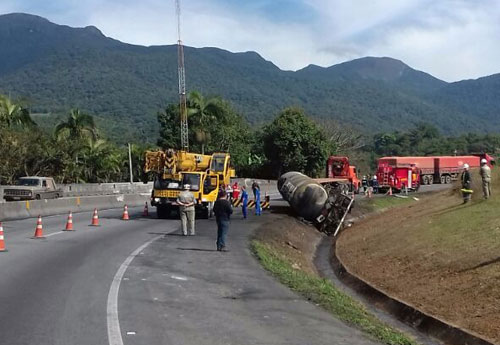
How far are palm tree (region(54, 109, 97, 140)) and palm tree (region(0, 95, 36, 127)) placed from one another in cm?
471

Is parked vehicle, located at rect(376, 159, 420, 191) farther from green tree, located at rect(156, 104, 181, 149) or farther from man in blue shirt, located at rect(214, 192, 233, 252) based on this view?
man in blue shirt, located at rect(214, 192, 233, 252)

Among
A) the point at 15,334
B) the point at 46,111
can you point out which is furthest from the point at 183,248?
the point at 46,111

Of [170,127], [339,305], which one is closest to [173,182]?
[339,305]

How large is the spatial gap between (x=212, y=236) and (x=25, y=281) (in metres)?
9.74

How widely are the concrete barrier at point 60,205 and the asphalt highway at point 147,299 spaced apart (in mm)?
10757

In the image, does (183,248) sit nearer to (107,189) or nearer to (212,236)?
(212,236)

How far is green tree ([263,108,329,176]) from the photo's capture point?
70000 millimetres

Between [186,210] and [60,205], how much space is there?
14963 mm

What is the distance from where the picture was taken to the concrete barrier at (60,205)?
29.2 metres

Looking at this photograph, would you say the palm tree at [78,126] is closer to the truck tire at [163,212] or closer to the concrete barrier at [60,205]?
the concrete barrier at [60,205]

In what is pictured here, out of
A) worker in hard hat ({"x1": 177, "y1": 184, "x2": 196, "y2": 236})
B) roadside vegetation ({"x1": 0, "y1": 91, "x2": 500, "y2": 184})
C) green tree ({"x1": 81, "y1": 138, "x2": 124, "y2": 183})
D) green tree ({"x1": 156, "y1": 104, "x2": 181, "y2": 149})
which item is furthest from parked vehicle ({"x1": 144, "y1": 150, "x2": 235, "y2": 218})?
green tree ({"x1": 156, "y1": 104, "x2": 181, "y2": 149})

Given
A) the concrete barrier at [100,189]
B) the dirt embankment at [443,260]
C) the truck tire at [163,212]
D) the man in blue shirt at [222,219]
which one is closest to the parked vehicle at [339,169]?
the concrete barrier at [100,189]

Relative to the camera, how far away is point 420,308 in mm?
14117

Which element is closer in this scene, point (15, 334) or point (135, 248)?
point (15, 334)
